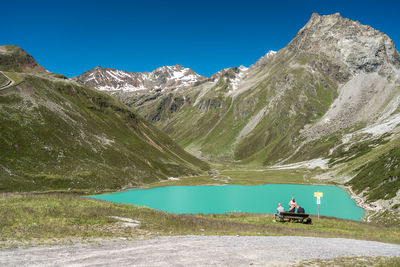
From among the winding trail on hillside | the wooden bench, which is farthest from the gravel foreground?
the winding trail on hillside

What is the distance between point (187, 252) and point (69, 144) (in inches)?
3789

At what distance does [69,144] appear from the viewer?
101625 mm

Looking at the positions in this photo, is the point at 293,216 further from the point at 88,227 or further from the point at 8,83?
the point at 8,83

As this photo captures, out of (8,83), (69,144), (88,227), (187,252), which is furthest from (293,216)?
→ (8,83)

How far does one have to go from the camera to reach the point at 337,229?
32.8m

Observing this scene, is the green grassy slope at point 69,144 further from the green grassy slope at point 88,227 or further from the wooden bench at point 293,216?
the wooden bench at point 293,216

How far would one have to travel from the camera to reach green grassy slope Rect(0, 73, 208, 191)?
80500mm

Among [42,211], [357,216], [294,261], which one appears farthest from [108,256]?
[357,216]

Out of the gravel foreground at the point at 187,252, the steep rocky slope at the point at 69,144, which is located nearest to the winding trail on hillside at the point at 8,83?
the steep rocky slope at the point at 69,144

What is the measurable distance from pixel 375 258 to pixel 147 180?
4077 inches

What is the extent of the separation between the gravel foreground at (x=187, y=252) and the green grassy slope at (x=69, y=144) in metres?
63.3

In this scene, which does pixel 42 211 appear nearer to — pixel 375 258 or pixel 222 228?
pixel 222 228

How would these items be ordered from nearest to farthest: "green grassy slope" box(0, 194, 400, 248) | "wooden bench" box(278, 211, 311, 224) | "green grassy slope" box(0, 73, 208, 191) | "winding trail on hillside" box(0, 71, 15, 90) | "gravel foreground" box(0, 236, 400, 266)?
"gravel foreground" box(0, 236, 400, 266) < "green grassy slope" box(0, 194, 400, 248) < "wooden bench" box(278, 211, 311, 224) < "green grassy slope" box(0, 73, 208, 191) < "winding trail on hillside" box(0, 71, 15, 90)

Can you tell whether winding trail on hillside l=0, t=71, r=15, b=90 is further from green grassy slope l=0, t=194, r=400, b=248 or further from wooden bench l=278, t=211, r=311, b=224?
wooden bench l=278, t=211, r=311, b=224
